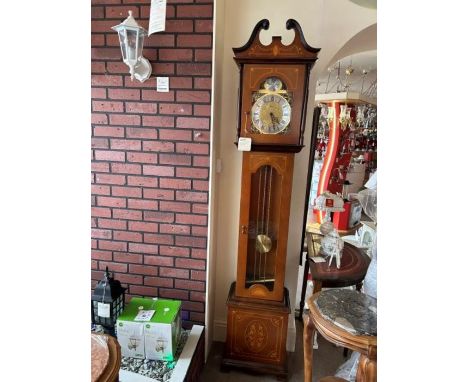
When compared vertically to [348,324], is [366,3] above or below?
above

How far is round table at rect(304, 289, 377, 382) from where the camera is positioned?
3.52 ft

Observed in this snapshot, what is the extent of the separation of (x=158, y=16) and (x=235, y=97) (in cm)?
63

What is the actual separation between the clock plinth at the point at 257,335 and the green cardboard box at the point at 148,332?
387 mm

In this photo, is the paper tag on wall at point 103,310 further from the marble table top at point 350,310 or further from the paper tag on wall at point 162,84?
the paper tag on wall at point 162,84

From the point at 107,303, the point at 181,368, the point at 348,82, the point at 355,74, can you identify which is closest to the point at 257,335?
the point at 181,368

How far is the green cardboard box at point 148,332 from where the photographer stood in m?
1.52

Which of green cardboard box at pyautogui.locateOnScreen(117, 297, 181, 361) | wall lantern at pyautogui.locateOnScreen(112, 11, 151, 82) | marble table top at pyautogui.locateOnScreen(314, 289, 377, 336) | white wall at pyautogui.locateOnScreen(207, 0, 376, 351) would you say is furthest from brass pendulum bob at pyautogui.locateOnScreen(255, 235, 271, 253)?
wall lantern at pyautogui.locateOnScreen(112, 11, 151, 82)

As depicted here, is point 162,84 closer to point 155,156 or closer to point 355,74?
point 155,156

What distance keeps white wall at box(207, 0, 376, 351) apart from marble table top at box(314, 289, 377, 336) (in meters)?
0.62

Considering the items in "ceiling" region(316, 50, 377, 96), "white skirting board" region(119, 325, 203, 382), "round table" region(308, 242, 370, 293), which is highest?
"ceiling" region(316, 50, 377, 96)

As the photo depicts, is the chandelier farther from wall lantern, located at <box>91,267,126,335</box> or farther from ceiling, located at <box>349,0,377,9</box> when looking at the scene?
wall lantern, located at <box>91,267,126,335</box>

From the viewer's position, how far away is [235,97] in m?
1.84
